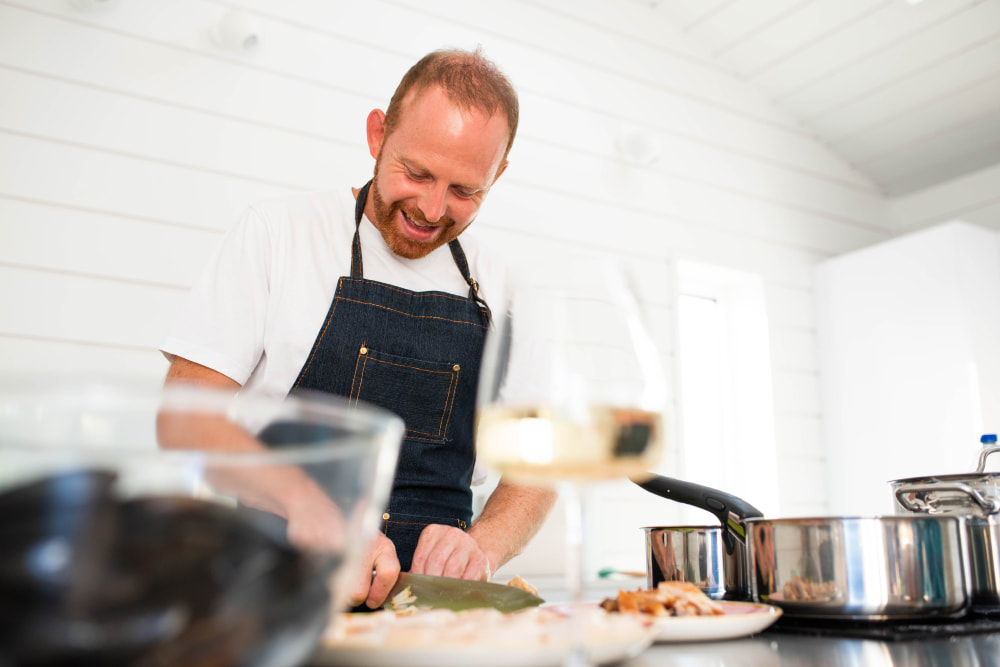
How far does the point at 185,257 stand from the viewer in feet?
6.78

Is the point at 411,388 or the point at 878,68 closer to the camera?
the point at 411,388

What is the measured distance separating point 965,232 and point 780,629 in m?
2.77

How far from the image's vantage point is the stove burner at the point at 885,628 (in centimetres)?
63

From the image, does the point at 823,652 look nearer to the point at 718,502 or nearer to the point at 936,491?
the point at 718,502

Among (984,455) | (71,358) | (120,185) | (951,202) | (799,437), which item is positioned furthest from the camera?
(951,202)

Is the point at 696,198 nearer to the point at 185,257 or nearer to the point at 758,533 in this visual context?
the point at 185,257

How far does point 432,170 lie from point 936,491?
0.88 metres

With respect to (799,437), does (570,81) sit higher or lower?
higher

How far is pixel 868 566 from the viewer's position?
2.17 ft

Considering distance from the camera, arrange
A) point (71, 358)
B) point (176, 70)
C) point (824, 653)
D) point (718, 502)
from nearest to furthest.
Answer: point (824, 653)
point (718, 502)
point (71, 358)
point (176, 70)

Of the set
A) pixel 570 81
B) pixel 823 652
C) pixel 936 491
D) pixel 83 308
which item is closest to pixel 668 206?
pixel 570 81

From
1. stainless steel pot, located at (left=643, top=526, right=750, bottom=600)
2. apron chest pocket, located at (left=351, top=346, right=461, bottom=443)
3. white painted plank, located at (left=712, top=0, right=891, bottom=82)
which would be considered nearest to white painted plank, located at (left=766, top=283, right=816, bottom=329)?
white painted plank, located at (left=712, top=0, right=891, bottom=82)

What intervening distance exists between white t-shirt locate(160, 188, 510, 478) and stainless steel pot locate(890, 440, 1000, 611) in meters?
0.82

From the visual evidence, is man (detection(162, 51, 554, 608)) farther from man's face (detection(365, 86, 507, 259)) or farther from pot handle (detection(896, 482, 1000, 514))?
pot handle (detection(896, 482, 1000, 514))
